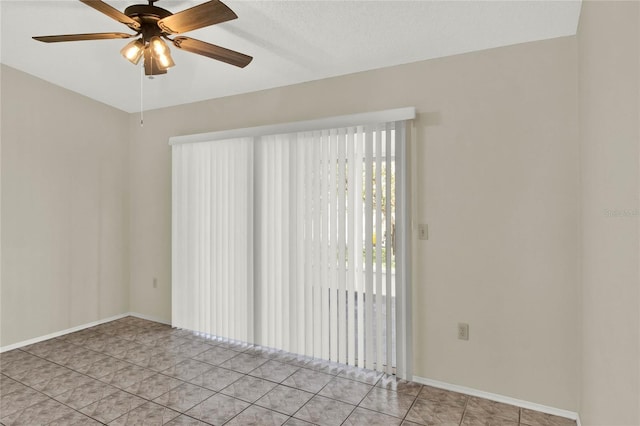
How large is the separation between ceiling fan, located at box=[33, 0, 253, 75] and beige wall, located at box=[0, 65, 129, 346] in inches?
79.1

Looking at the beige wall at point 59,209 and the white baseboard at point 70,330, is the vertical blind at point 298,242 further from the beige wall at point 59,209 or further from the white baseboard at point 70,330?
the beige wall at point 59,209

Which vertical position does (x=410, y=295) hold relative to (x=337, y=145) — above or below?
below

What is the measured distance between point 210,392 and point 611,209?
8.93ft

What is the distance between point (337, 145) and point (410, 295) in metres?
1.38

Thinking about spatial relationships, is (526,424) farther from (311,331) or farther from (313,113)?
(313,113)

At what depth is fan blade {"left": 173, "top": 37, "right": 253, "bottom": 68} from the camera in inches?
89.6

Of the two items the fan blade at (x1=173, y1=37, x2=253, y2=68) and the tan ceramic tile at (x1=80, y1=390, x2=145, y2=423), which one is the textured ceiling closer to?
the fan blade at (x1=173, y1=37, x2=253, y2=68)

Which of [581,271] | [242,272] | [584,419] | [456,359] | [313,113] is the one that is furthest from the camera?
[242,272]

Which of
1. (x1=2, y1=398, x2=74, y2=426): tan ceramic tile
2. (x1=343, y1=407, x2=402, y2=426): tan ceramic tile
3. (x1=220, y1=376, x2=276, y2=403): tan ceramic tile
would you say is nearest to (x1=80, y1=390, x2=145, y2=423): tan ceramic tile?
(x1=2, y1=398, x2=74, y2=426): tan ceramic tile

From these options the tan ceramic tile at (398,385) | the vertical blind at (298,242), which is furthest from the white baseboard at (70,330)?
the tan ceramic tile at (398,385)

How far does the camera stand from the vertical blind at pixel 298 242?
3.00 meters

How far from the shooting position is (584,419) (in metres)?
2.13

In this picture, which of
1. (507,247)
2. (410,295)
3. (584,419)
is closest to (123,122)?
(410,295)

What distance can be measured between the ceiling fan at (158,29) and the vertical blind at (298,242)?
1.18 meters
